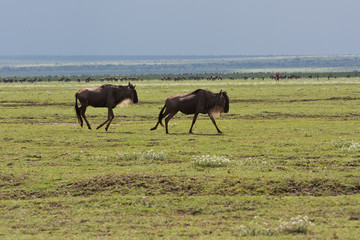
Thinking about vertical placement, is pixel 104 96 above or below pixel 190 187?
above

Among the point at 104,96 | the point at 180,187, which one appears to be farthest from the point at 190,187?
the point at 104,96

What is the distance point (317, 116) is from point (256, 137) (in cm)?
1032

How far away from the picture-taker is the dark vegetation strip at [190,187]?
12305 millimetres

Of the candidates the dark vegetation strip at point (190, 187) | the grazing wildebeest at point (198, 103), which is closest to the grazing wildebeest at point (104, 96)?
the grazing wildebeest at point (198, 103)

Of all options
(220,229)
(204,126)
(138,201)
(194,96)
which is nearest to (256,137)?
(194,96)

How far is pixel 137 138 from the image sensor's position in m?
21.8

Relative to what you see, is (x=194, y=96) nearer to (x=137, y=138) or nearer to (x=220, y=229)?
(x=137, y=138)

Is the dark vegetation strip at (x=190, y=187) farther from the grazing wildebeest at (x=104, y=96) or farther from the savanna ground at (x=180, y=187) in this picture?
the grazing wildebeest at (x=104, y=96)

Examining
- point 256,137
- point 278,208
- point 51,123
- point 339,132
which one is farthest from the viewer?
point 51,123

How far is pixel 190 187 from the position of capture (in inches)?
496

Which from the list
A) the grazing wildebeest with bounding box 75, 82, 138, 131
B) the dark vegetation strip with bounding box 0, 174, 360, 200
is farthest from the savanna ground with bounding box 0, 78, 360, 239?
the grazing wildebeest with bounding box 75, 82, 138, 131

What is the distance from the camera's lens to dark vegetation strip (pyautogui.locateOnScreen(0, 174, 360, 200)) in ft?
40.4

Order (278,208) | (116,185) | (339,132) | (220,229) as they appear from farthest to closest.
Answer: (339,132) → (116,185) → (278,208) → (220,229)

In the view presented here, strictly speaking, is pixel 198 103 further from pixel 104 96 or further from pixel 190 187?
pixel 190 187
